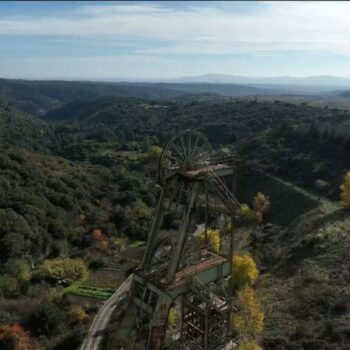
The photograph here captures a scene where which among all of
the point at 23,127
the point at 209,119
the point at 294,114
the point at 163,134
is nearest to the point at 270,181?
the point at 294,114

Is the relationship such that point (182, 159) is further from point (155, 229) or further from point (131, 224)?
point (131, 224)

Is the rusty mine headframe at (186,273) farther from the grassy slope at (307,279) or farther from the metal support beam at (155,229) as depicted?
the grassy slope at (307,279)

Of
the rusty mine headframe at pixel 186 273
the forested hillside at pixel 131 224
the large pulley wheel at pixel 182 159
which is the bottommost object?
the forested hillside at pixel 131 224

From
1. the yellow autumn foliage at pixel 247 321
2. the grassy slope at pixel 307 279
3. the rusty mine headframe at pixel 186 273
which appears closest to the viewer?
the rusty mine headframe at pixel 186 273

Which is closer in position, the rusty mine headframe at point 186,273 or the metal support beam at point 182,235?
the metal support beam at point 182,235

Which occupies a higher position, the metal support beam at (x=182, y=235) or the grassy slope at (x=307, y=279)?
the metal support beam at (x=182, y=235)

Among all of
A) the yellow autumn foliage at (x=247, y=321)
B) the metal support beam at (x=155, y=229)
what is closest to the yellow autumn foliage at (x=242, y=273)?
Answer: the yellow autumn foliage at (x=247, y=321)

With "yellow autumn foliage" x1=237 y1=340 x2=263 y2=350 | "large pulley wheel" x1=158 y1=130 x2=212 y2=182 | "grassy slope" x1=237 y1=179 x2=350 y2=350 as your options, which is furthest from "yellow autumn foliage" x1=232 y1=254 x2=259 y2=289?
"large pulley wheel" x1=158 y1=130 x2=212 y2=182

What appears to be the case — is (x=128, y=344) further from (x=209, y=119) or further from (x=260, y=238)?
(x=209, y=119)
